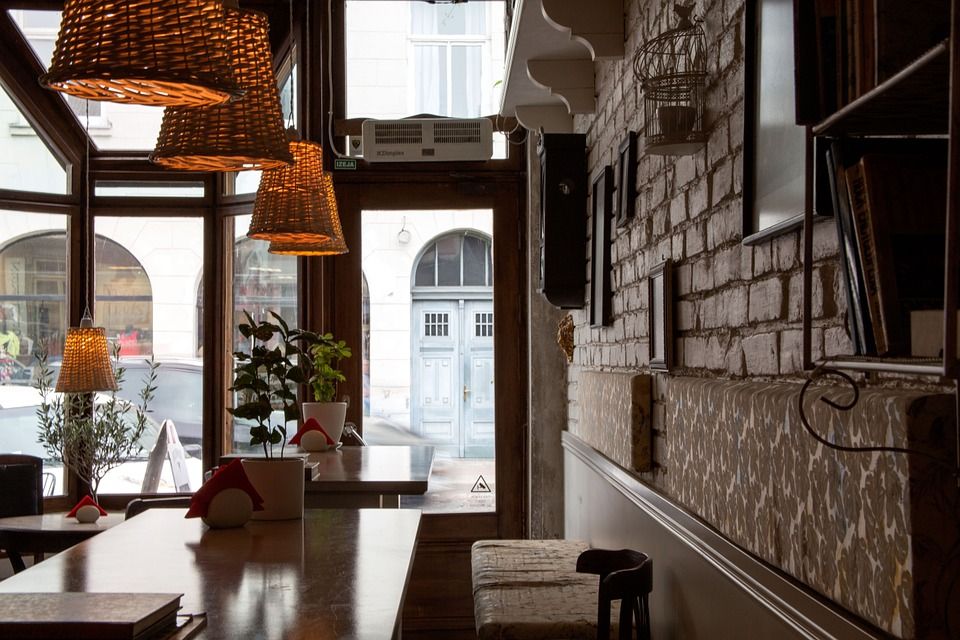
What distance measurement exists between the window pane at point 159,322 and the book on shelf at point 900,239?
5135 millimetres

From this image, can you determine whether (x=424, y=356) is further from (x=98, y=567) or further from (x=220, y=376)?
(x=98, y=567)

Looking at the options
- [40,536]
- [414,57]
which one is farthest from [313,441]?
[414,57]

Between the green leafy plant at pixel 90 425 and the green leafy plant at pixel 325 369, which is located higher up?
the green leafy plant at pixel 325 369

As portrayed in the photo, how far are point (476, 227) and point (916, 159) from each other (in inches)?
183

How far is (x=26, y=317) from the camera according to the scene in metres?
5.73

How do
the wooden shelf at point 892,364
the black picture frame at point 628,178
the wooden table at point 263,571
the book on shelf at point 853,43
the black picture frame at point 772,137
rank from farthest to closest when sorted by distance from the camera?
the black picture frame at point 628,178
the black picture frame at point 772,137
the wooden table at point 263,571
the book on shelf at point 853,43
the wooden shelf at point 892,364

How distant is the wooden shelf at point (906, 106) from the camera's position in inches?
37.3

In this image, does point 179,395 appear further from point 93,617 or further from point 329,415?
point 93,617

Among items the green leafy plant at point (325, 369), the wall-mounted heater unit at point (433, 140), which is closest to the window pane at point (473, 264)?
the wall-mounted heater unit at point (433, 140)

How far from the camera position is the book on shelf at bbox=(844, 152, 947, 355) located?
1120 millimetres

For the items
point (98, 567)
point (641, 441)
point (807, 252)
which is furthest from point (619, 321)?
point (807, 252)

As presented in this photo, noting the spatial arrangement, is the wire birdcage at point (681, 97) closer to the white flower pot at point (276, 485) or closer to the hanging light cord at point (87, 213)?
the white flower pot at point (276, 485)

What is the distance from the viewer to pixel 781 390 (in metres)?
1.80

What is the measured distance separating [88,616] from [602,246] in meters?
2.76
